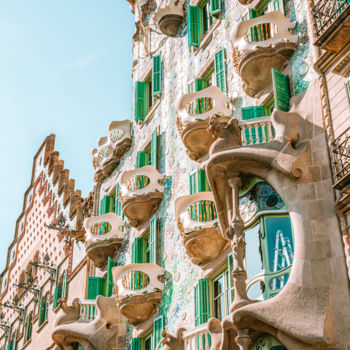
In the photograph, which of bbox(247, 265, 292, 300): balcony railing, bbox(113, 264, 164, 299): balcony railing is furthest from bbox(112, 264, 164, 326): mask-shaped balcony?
bbox(247, 265, 292, 300): balcony railing

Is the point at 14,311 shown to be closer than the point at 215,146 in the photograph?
No

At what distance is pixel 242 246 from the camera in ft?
46.7

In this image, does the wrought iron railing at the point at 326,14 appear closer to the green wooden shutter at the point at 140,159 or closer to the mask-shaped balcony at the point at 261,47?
the mask-shaped balcony at the point at 261,47

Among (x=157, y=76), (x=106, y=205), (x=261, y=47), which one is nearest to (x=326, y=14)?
(x=261, y=47)

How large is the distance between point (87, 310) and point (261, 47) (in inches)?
367

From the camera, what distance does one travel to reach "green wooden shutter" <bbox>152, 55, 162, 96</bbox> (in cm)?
2327

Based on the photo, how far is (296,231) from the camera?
13367 mm

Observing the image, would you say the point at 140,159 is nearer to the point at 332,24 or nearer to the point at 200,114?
the point at 200,114

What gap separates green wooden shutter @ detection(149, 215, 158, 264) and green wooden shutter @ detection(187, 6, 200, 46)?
522cm

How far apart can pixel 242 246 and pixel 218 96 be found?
16.9 ft

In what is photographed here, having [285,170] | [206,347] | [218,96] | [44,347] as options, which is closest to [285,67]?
[218,96]

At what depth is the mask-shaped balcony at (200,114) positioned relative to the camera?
18078 millimetres

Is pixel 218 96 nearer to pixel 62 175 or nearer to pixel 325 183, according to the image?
pixel 325 183

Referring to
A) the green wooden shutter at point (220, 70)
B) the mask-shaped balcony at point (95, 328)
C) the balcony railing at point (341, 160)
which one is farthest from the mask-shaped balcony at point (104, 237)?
the balcony railing at point (341, 160)
